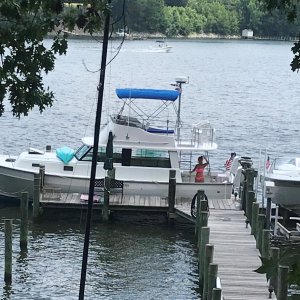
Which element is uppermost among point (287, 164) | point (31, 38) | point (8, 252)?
point (31, 38)

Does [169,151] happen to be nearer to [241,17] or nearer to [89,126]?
[89,126]

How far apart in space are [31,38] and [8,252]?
995cm

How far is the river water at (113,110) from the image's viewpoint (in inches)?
960

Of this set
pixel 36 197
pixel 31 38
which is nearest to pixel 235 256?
pixel 36 197

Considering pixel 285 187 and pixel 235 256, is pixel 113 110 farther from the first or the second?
pixel 235 256

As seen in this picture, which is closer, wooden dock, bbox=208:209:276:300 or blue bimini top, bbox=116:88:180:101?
wooden dock, bbox=208:209:276:300

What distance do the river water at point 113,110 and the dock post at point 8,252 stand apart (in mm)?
248

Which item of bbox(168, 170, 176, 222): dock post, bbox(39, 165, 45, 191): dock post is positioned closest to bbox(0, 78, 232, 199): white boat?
bbox(39, 165, 45, 191): dock post

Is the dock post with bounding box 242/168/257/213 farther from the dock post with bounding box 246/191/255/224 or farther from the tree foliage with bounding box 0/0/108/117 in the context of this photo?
the tree foliage with bounding box 0/0/108/117

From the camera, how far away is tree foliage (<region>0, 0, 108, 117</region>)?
43.9 ft

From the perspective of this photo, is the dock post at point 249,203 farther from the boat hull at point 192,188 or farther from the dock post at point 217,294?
the dock post at point 217,294

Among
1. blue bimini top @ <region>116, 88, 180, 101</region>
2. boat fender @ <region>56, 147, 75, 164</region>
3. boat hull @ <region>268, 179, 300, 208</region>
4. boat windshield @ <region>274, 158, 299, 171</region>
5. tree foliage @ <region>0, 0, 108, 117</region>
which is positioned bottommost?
boat hull @ <region>268, 179, 300, 208</region>

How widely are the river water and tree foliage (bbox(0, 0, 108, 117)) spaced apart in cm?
780

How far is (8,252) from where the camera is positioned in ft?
75.3
